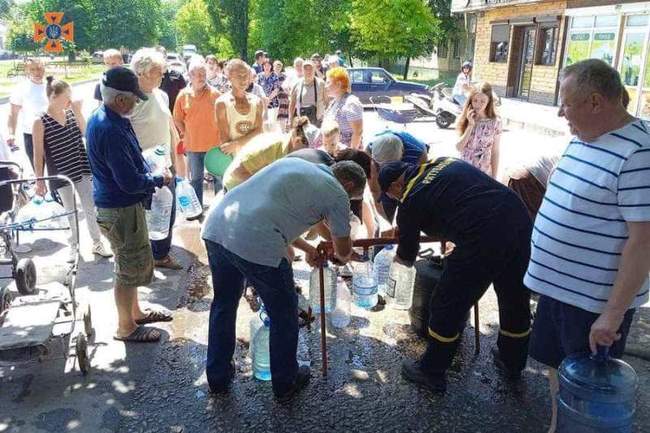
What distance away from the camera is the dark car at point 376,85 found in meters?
21.0

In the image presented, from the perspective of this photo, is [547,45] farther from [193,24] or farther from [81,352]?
[193,24]

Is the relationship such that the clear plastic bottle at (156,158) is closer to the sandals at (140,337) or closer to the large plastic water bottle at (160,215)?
the large plastic water bottle at (160,215)

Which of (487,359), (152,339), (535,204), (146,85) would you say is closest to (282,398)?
(152,339)

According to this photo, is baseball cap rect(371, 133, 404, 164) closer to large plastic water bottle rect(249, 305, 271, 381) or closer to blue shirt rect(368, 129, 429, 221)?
blue shirt rect(368, 129, 429, 221)

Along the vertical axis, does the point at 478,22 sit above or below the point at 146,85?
above

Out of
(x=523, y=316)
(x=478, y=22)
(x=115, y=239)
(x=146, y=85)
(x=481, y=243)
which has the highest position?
(x=478, y=22)

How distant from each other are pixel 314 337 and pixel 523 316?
1.58 m

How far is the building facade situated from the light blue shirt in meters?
13.0

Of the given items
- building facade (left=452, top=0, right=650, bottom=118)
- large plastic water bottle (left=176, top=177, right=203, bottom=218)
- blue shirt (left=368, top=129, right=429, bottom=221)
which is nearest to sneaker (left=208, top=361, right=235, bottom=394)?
blue shirt (left=368, top=129, right=429, bottom=221)

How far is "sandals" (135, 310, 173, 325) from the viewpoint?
434cm

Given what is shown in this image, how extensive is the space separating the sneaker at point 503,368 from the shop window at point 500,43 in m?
21.6

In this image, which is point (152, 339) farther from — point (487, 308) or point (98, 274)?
point (487, 308)

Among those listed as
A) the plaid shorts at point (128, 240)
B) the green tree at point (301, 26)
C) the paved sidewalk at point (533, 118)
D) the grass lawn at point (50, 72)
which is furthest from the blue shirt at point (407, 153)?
the green tree at point (301, 26)

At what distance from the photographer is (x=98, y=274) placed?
5.28 meters
